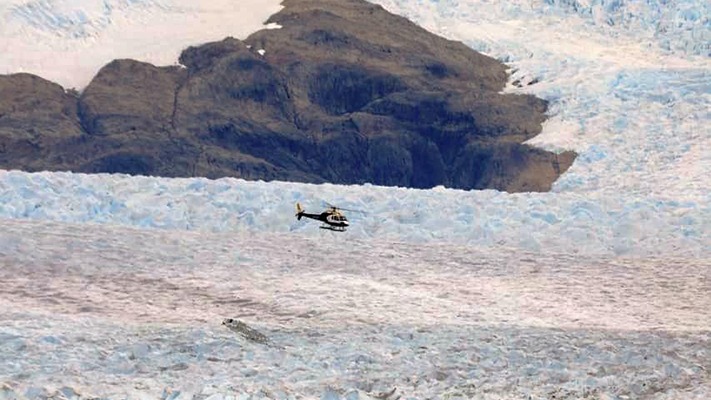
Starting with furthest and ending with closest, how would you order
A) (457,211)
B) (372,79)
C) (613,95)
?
(372,79), (613,95), (457,211)

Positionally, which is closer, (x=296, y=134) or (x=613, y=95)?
(x=613, y=95)

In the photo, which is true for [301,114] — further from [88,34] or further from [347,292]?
[347,292]

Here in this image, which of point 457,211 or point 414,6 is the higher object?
point 414,6

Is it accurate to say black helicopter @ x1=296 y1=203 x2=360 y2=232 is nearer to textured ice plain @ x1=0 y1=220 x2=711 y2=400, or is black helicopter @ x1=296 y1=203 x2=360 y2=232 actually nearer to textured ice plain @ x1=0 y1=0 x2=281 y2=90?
textured ice plain @ x1=0 y1=220 x2=711 y2=400

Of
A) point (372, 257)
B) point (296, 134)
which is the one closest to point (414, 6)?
point (296, 134)

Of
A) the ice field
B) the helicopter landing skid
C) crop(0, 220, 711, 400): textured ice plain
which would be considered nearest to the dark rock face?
the ice field

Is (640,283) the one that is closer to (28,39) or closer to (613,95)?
(613,95)

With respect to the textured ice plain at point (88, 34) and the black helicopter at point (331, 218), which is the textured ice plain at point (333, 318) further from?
the textured ice plain at point (88, 34)
